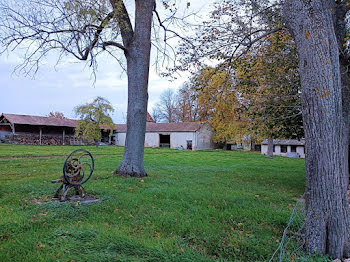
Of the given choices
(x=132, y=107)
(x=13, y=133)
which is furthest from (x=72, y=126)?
(x=132, y=107)

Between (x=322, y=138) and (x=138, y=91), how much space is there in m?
6.00

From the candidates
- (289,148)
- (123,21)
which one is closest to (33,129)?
(123,21)

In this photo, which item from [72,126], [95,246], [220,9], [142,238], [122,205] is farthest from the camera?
[72,126]

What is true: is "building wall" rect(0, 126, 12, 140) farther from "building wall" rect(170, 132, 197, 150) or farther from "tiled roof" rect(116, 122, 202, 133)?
"building wall" rect(170, 132, 197, 150)

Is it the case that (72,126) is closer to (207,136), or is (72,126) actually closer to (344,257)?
(207,136)

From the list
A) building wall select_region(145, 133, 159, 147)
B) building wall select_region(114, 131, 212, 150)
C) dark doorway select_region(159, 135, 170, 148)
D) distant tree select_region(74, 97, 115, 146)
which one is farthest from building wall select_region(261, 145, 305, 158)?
distant tree select_region(74, 97, 115, 146)

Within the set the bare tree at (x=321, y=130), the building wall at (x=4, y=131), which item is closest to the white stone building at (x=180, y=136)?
the building wall at (x=4, y=131)

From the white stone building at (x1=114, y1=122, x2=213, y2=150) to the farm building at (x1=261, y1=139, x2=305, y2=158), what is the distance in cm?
801

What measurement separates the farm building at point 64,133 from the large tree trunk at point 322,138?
952 inches

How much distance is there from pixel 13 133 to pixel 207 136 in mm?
24961

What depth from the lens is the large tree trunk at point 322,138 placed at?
3.06m

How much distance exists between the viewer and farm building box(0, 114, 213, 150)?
1147 inches

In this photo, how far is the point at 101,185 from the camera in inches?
246

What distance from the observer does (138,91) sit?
8008 millimetres
